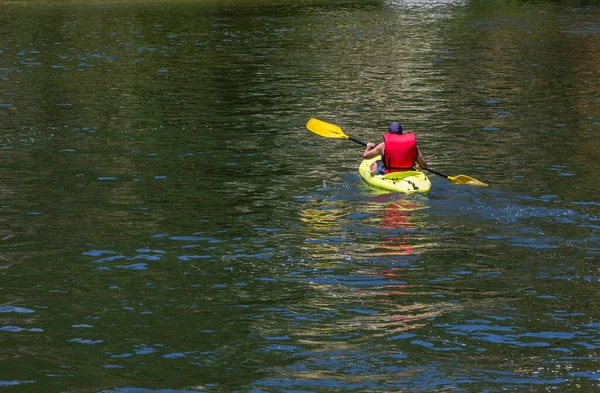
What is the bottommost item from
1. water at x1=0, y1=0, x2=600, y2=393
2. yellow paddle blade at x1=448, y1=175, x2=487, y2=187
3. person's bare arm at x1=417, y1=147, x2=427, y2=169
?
water at x1=0, y1=0, x2=600, y2=393

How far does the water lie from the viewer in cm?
1183

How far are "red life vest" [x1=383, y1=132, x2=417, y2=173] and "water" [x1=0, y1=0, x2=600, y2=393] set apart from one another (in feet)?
2.37

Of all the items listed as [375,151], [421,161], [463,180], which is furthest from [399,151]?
[463,180]

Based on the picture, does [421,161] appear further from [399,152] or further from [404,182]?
[404,182]

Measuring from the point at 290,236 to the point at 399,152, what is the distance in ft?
13.9

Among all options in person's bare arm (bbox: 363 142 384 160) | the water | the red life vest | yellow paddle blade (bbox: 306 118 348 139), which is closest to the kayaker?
the red life vest

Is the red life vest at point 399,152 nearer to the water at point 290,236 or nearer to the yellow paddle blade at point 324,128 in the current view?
the water at point 290,236

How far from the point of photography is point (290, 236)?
1733 centimetres

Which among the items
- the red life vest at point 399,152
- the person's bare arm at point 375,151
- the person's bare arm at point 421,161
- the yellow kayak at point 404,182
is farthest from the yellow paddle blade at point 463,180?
the person's bare arm at point 375,151

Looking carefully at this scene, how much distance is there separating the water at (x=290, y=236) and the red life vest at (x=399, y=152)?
2.37 feet

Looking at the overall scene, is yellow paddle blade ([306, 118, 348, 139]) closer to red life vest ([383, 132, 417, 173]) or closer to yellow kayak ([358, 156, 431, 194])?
red life vest ([383, 132, 417, 173])

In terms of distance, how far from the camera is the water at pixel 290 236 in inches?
466

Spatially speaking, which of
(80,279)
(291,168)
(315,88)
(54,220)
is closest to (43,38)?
(315,88)

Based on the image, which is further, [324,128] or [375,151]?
[324,128]
